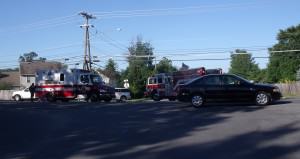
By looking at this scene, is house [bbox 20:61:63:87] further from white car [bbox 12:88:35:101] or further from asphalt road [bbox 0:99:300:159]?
asphalt road [bbox 0:99:300:159]

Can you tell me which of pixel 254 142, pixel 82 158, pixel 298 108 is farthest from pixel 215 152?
pixel 298 108

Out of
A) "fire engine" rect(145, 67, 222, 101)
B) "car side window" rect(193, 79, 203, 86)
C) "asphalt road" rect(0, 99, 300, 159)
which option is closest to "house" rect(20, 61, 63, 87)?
"fire engine" rect(145, 67, 222, 101)

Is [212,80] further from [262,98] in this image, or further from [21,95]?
[21,95]

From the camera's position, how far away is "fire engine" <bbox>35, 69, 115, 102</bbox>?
123 feet

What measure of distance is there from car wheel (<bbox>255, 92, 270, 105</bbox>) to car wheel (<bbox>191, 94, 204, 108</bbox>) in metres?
2.35

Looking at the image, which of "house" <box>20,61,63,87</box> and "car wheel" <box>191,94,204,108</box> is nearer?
"car wheel" <box>191,94,204,108</box>

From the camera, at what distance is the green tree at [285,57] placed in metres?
89.2

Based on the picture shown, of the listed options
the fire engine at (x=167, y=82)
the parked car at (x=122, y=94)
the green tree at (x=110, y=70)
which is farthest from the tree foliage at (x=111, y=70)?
the fire engine at (x=167, y=82)

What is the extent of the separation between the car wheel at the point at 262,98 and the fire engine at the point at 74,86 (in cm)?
1707

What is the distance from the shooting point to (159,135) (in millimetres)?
13961

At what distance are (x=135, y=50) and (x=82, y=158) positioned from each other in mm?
84965

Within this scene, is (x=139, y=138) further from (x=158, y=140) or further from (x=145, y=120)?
(x=145, y=120)

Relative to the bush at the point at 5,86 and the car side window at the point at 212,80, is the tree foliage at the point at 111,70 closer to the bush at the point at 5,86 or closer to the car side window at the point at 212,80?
the bush at the point at 5,86

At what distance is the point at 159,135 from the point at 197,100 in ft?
28.6
